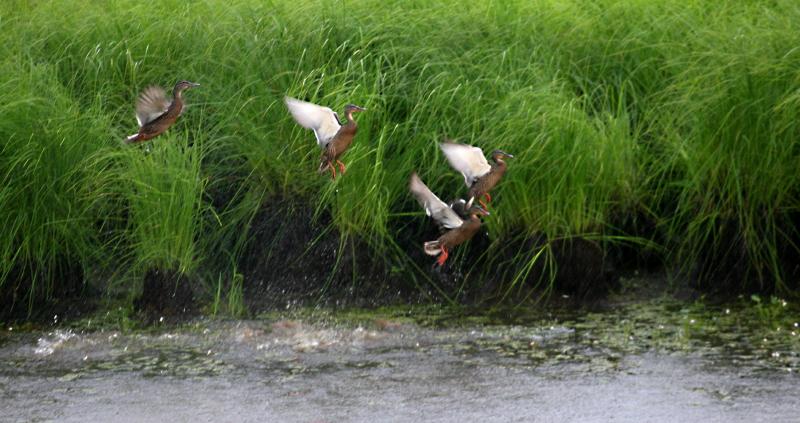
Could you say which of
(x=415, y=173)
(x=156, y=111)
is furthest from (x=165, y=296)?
(x=415, y=173)

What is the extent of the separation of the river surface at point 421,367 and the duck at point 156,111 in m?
0.99

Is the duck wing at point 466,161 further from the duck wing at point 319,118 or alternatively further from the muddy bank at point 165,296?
the muddy bank at point 165,296

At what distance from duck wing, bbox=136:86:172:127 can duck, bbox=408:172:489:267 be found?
1.31m

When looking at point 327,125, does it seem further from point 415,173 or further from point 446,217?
point 446,217

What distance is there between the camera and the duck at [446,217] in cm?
739

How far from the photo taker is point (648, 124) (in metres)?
8.49

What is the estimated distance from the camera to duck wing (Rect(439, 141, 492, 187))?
7223 mm

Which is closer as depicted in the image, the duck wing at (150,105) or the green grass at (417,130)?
the duck wing at (150,105)

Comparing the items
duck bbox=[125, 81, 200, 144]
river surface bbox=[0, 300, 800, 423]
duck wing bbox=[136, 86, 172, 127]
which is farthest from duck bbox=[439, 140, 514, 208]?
duck wing bbox=[136, 86, 172, 127]

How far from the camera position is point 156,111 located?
24.6ft

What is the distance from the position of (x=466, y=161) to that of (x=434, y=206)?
31 cm

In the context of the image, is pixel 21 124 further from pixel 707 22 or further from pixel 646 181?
pixel 707 22

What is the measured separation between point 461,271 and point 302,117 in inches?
56.7

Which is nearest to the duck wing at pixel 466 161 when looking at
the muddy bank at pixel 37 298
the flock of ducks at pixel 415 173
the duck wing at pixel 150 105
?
the flock of ducks at pixel 415 173
